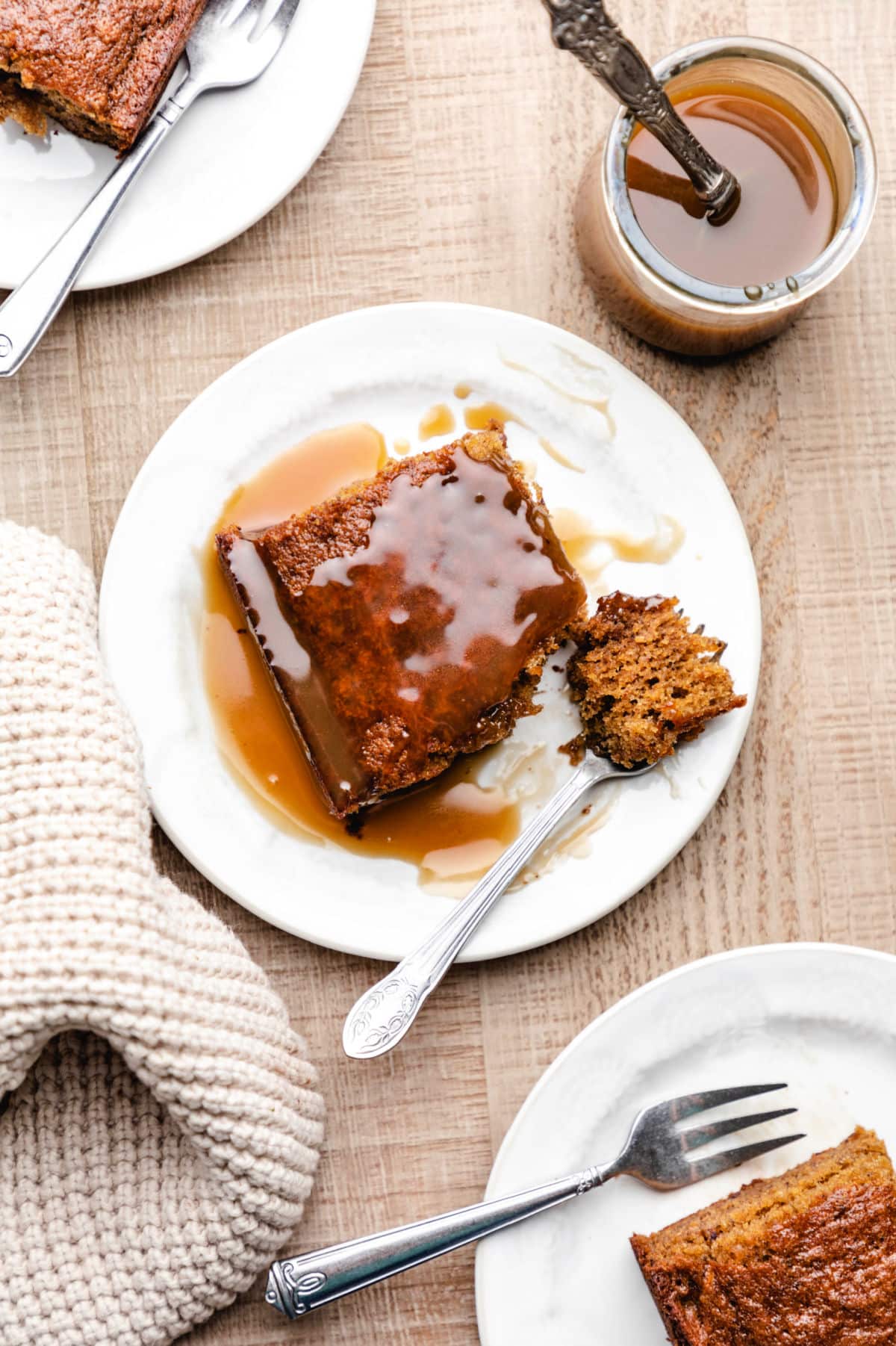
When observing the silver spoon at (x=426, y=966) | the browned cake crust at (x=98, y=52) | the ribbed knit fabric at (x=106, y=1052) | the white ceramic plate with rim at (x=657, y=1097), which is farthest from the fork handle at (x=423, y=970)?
the browned cake crust at (x=98, y=52)

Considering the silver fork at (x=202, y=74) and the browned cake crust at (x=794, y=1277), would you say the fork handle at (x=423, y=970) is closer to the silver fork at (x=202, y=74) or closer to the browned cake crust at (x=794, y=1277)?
the browned cake crust at (x=794, y=1277)

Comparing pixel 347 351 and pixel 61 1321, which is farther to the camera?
pixel 347 351

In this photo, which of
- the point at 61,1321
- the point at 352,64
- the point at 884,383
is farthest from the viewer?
the point at 884,383

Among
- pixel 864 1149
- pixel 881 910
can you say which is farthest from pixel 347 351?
pixel 864 1149

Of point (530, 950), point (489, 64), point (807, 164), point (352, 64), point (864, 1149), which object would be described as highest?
point (352, 64)

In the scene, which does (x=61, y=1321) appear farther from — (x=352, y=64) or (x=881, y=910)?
(x=352, y=64)

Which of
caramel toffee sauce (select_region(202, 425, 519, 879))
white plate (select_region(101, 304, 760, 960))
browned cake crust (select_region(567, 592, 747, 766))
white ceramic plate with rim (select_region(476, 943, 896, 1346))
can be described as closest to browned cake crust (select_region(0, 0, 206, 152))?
white plate (select_region(101, 304, 760, 960))
